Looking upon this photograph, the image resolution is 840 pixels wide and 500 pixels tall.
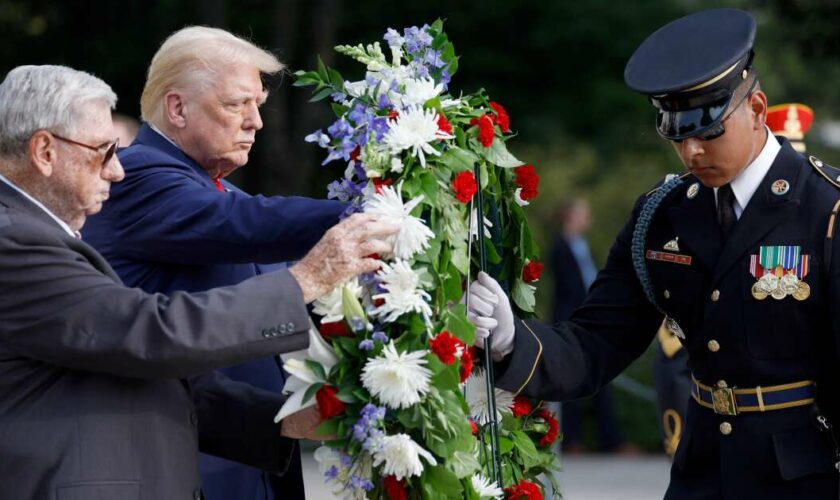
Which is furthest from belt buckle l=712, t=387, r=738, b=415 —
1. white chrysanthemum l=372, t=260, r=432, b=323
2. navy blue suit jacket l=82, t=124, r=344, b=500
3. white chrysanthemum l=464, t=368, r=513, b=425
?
navy blue suit jacket l=82, t=124, r=344, b=500

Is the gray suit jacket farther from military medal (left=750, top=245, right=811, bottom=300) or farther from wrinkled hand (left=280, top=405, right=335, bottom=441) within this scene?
military medal (left=750, top=245, right=811, bottom=300)

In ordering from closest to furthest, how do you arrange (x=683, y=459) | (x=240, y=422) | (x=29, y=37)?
(x=240, y=422) < (x=683, y=459) < (x=29, y=37)

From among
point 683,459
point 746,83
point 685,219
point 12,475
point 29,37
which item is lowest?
point 29,37

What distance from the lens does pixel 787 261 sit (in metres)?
3.87

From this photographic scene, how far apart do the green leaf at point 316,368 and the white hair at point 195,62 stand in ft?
3.06

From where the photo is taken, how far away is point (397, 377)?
3.49m

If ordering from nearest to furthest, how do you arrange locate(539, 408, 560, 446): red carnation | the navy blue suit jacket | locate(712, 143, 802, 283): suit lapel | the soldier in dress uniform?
the navy blue suit jacket < locate(712, 143, 802, 283): suit lapel < locate(539, 408, 560, 446): red carnation < the soldier in dress uniform

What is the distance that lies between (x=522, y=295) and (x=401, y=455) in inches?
34.3

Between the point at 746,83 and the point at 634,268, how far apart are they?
68 cm

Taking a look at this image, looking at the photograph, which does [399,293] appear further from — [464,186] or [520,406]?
[520,406]

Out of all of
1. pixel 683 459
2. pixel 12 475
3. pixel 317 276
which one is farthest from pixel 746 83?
pixel 12 475

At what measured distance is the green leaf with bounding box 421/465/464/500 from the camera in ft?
11.8

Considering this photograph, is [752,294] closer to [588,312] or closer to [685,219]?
[685,219]

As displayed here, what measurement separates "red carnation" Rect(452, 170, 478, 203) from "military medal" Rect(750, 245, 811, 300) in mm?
816
